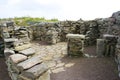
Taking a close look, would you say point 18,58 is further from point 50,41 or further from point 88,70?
point 50,41

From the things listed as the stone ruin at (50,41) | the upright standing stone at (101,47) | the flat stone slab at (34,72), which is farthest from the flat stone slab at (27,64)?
the upright standing stone at (101,47)

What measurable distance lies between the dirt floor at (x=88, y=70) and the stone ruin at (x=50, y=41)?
366 mm

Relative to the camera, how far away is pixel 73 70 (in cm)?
669

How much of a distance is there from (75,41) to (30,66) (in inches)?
146

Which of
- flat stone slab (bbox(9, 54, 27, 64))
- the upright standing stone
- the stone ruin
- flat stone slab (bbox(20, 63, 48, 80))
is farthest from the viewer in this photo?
the upright standing stone

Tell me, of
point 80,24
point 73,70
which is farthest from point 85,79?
point 80,24

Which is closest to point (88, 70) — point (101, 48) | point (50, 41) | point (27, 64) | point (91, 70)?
point (91, 70)

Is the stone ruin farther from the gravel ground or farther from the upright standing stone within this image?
the gravel ground

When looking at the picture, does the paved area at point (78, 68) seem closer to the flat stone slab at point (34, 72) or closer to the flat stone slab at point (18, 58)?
the flat stone slab at point (18, 58)

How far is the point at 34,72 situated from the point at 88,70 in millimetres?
2608

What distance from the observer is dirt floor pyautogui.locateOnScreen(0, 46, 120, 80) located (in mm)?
5992

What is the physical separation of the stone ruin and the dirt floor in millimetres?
366

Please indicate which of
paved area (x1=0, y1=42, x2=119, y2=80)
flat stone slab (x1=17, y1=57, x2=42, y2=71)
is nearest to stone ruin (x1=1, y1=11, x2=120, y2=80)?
flat stone slab (x1=17, y1=57, x2=42, y2=71)

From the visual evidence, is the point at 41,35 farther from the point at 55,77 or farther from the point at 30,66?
the point at 30,66
